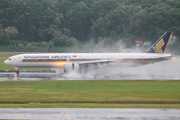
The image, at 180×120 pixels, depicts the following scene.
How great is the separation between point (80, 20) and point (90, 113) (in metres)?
90.7

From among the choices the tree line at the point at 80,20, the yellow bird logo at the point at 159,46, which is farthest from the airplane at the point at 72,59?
the tree line at the point at 80,20

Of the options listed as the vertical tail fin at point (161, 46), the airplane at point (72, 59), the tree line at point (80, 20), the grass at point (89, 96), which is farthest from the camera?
the tree line at point (80, 20)

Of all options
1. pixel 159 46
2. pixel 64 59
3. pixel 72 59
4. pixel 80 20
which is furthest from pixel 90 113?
pixel 80 20

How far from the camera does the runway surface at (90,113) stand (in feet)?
44.2

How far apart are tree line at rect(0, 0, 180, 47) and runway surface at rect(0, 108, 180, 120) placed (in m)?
66.6

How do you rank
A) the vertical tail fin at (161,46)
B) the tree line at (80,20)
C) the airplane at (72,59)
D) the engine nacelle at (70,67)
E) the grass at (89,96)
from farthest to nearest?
the tree line at (80,20)
the vertical tail fin at (161,46)
the airplane at (72,59)
the engine nacelle at (70,67)
the grass at (89,96)

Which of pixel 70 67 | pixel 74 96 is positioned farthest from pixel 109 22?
pixel 74 96

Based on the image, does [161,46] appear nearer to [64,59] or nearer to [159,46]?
[159,46]

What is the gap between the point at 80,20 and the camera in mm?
102938

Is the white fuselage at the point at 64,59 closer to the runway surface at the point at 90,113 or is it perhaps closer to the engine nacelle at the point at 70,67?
the engine nacelle at the point at 70,67

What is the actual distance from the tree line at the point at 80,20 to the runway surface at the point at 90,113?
219 ft

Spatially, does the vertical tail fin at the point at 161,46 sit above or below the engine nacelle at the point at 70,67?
above

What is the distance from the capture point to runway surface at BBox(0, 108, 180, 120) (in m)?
13.5

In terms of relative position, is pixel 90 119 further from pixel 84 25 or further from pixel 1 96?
pixel 84 25
